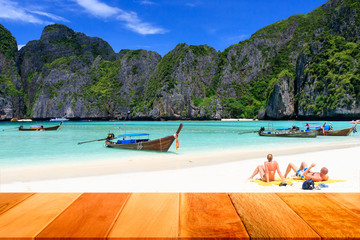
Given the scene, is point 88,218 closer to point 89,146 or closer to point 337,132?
point 89,146

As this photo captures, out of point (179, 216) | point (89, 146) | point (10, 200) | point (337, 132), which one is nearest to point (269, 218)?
point (179, 216)

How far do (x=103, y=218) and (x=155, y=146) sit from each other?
18.2m

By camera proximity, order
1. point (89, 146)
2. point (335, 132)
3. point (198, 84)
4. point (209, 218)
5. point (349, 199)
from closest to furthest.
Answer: point (209, 218) < point (349, 199) < point (89, 146) < point (335, 132) < point (198, 84)

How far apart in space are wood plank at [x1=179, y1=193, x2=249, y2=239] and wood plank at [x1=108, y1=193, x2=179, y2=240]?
0.18ft

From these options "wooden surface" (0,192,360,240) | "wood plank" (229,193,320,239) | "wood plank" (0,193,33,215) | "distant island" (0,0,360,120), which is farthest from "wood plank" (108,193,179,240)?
"distant island" (0,0,360,120)

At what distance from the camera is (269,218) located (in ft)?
5.18

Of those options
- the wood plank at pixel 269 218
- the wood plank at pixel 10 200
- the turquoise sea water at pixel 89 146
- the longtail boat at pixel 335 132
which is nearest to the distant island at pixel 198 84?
the longtail boat at pixel 335 132

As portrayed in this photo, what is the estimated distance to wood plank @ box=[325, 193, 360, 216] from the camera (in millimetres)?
1704

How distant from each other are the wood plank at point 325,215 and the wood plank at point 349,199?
42mm

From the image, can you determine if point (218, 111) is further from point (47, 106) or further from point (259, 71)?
point (47, 106)

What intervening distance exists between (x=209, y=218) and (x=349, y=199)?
3.35 ft

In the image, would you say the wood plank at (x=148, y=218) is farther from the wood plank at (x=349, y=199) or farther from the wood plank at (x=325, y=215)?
the wood plank at (x=349, y=199)

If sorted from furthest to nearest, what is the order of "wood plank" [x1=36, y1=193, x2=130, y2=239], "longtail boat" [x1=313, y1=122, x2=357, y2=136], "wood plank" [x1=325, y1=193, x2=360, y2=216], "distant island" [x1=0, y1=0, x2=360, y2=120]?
1. "distant island" [x1=0, y1=0, x2=360, y2=120]
2. "longtail boat" [x1=313, y1=122, x2=357, y2=136]
3. "wood plank" [x1=325, y1=193, x2=360, y2=216]
4. "wood plank" [x1=36, y1=193, x2=130, y2=239]

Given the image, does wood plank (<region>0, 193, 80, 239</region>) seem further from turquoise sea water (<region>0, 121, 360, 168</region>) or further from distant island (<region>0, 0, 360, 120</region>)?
distant island (<region>0, 0, 360, 120</region>)
